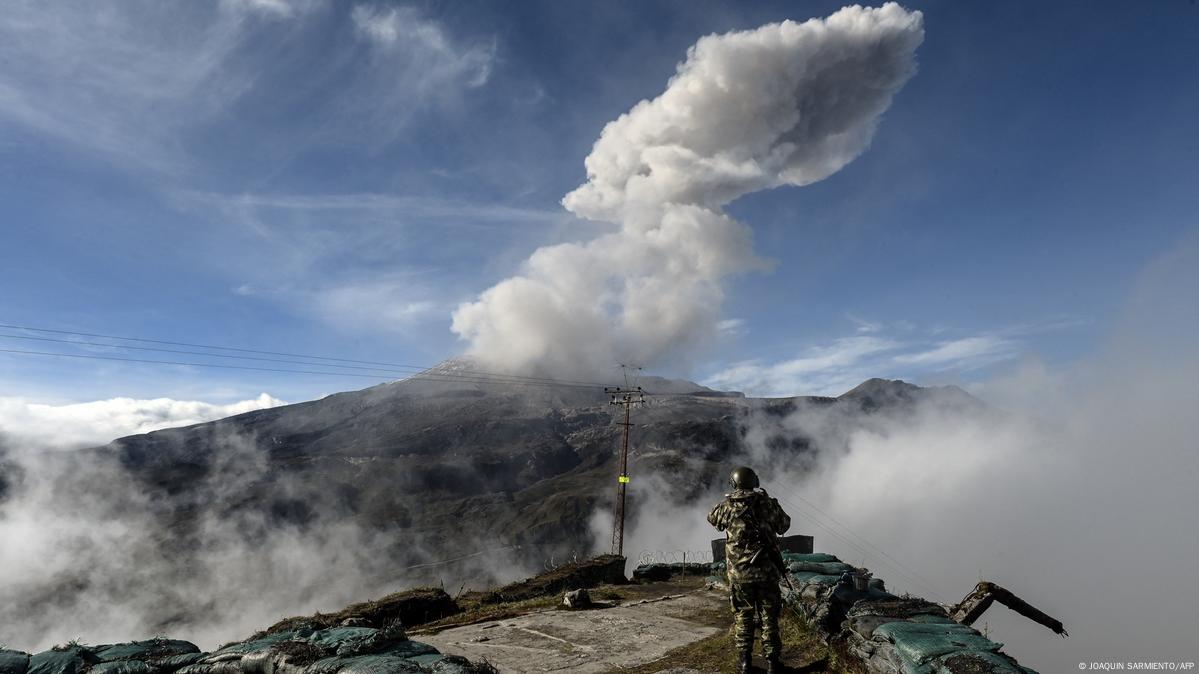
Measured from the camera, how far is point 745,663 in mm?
8703

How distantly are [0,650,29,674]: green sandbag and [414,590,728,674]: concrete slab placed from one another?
19.9 ft

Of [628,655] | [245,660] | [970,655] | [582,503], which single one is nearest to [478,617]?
[628,655]

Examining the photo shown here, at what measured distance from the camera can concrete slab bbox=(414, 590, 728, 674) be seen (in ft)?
34.4

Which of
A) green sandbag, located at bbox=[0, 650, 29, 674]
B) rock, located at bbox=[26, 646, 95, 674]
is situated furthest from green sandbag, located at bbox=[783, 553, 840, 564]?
green sandbag, located at bbox=[0, 650, 29, 674]

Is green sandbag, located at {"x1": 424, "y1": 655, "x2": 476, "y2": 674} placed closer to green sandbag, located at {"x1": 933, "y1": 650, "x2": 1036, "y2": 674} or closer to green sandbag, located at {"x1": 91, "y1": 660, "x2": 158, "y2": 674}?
green sandbag, located at {"x1": 91, "y1": 660, "x2": 158, "y2": 674}

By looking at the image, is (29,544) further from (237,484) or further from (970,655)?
(970,655)

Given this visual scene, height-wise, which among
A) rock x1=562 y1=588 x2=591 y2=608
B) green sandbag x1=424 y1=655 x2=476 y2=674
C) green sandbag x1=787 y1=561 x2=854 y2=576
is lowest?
rock x1=562 y1=588 x2=591 y2=608

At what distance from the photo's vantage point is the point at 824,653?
9.48 m

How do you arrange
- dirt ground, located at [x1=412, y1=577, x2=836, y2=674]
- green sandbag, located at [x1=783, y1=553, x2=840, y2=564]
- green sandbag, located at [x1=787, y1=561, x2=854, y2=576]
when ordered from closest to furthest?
dirt ground, located at [x1=412, y1=577, x2=836, y2=674]
green sandbag, located at [x1=787, y1=561, x2=854, y2=576]
green sandbag, located at [x1=783, y1=553, x2=840, y2=564]

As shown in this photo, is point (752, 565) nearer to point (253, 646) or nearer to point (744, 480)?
point (744, 480)

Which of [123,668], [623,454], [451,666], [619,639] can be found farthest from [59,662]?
[623,454]

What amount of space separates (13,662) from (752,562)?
10.6 meters

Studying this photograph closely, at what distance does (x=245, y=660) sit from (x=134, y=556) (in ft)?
613

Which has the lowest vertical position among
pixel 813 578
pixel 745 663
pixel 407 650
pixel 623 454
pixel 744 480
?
pixel 745 663
